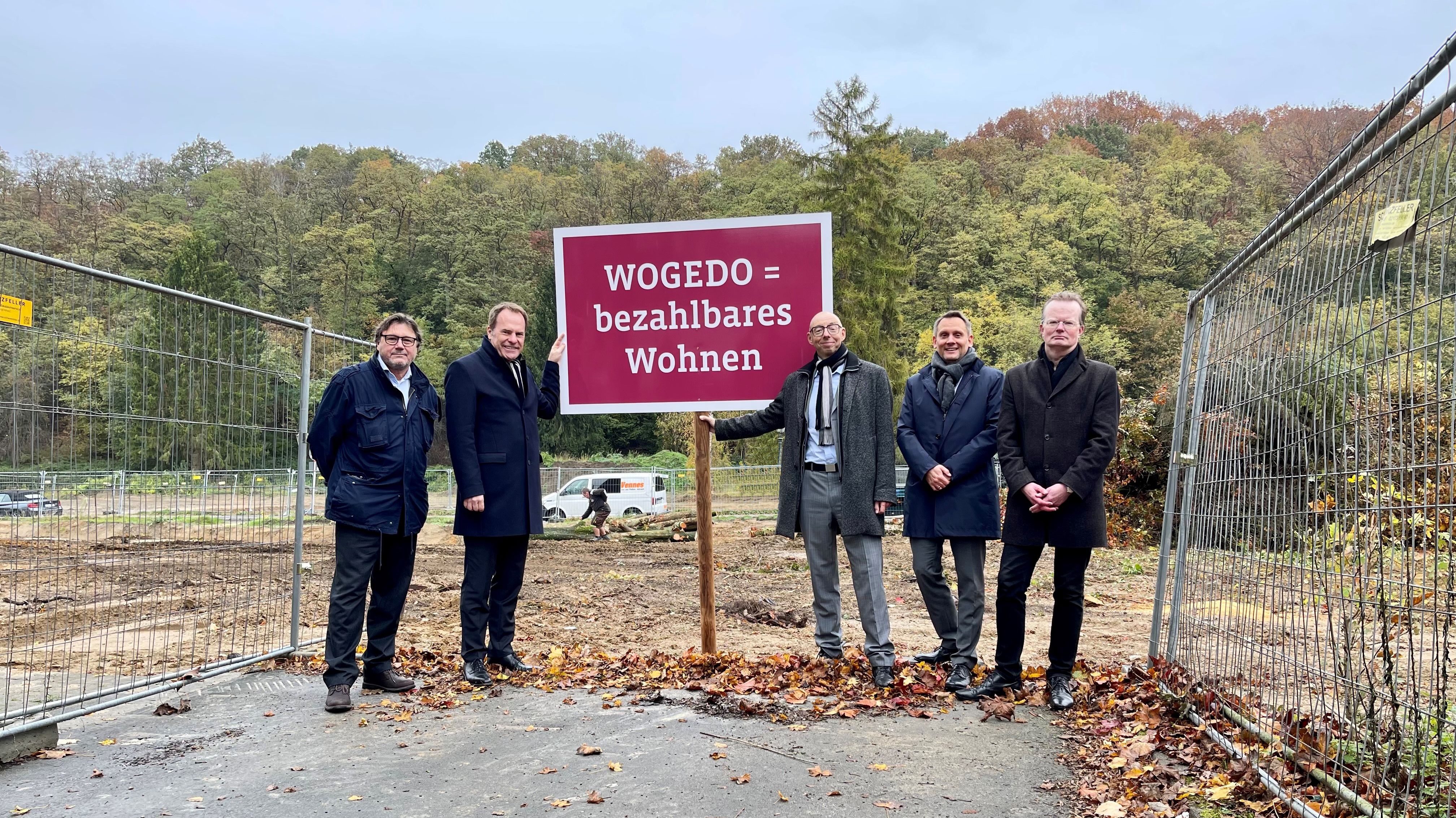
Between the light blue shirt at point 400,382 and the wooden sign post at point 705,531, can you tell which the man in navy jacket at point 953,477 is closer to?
the wooden sign post at point 705,531

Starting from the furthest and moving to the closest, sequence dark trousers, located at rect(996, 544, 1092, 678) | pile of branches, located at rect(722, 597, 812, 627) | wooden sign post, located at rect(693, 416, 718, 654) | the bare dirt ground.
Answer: pile of branches, located at rect(722, 597, 812, 627) → the bare dirt ground → wooden sign post, located at rect(693, 416, 718, 654) → dark trousers, located at rect(996, 544, 1092, 678)

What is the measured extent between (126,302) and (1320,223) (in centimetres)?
509

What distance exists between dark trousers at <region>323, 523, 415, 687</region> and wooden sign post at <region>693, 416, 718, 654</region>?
157 cm

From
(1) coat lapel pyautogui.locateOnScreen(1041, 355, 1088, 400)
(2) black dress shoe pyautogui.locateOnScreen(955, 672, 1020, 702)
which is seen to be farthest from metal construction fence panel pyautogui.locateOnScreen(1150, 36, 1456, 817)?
(2) black dress shoe pyautogui.locateOnScreen(955, 672, 1020, 702)

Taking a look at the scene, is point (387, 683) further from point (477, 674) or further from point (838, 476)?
point (838, 476)

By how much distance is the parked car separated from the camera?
4289mm

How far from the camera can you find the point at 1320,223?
369 centimetres

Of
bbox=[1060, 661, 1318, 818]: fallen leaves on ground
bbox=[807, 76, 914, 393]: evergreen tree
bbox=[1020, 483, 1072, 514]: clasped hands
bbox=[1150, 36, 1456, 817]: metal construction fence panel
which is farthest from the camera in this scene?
bbox=[807, 76, 914, 393]: evergreen tree

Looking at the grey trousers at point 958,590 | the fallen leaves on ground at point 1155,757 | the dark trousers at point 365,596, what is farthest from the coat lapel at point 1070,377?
the dark trousers at point 365,596

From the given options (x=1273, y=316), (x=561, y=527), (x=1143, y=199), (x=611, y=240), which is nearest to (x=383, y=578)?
(x=611, y=240)

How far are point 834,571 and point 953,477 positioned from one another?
0.82m

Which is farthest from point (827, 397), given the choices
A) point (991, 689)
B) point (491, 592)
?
point (491, 592)

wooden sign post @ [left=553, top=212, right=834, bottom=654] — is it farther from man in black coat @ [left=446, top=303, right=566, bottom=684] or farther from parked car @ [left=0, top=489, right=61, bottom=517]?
parked car @ [left=0, top=489, right=61, bottom=517]

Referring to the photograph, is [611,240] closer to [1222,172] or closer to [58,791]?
[58,791]
